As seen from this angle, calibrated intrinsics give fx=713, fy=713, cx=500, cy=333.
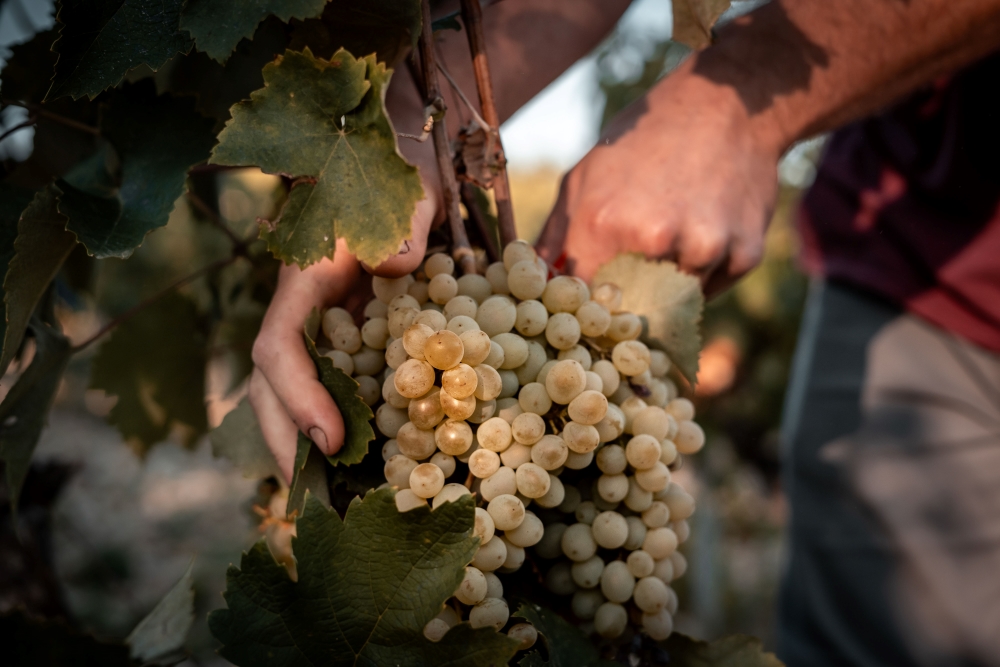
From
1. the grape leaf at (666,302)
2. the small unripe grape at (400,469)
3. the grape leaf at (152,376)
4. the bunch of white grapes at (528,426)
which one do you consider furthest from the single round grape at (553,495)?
the grape leaf at (152,376)

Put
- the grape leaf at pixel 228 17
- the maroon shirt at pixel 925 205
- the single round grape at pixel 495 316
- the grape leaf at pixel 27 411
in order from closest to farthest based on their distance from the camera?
the grape leaf at pixel 228 17 < the single round grape at pixel 495 316 < the grape leaf at pixel 27 411 < the maroon shirt at pixel 925 205

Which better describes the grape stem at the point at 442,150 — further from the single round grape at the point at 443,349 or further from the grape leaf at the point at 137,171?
the grape leaf at the point at 137,171

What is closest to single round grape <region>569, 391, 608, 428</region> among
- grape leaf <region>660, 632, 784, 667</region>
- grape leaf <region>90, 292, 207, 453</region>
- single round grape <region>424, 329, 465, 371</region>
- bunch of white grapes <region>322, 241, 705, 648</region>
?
bunch of white grapes <region>322, 241, 705, 648</region>

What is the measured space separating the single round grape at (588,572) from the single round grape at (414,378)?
0.21 meters

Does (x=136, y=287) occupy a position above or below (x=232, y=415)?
below

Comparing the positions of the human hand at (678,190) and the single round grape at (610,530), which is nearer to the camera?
the single round grape at (610,530)

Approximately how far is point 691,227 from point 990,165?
83 cm

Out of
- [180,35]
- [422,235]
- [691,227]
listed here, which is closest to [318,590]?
[422,235]

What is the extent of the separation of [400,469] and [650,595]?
24 centimetres

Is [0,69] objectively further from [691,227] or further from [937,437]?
[937,437]

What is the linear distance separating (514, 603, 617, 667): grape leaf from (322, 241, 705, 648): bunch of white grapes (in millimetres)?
15

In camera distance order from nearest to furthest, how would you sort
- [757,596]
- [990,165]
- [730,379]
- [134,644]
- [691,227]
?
[134,644]
[691,227]
[990,165]
[757,596]
[730,379]

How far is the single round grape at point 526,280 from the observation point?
59cm

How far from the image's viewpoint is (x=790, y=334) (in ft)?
17.1
